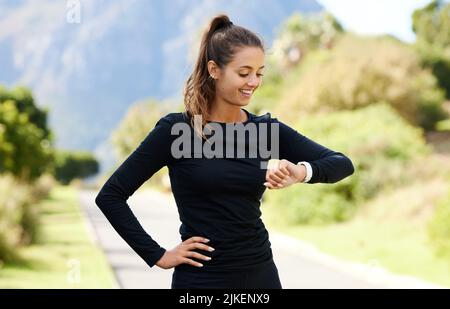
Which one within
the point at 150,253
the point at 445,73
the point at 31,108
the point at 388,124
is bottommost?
the point at 150,253

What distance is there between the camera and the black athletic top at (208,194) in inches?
115

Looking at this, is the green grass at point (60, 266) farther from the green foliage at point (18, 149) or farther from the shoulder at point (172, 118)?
the shoulder at point (172, 118)

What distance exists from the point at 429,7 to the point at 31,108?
26093mm

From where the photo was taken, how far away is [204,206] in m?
2.95

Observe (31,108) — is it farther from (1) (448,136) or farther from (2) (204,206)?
(2) (204,206)

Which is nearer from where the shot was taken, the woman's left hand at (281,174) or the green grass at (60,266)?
the woman's left hand at (281,174)

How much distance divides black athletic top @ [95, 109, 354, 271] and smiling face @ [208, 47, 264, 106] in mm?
121

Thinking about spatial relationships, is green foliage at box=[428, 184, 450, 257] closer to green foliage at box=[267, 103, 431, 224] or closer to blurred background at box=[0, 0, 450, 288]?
blurred background at box=[0, 0, 450, 288]

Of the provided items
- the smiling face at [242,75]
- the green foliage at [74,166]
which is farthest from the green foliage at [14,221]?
the green foliage at [74,166]

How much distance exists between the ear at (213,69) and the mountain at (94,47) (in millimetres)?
129037
